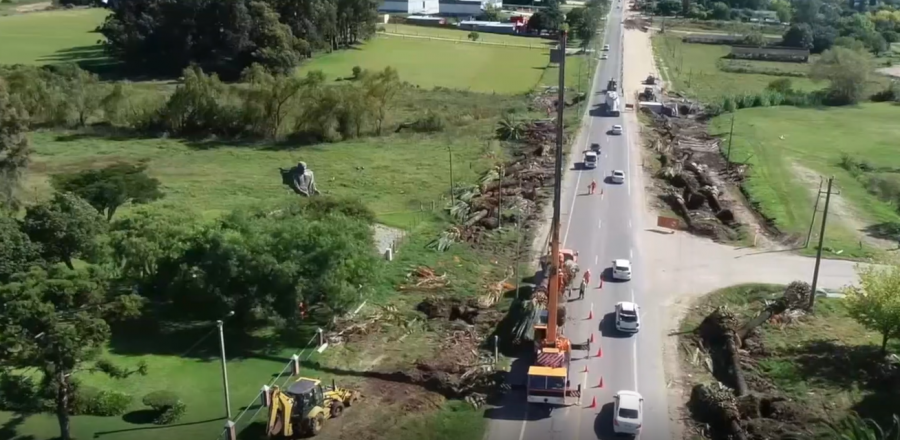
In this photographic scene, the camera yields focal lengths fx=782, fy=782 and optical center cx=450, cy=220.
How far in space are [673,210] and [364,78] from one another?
37.2 meters

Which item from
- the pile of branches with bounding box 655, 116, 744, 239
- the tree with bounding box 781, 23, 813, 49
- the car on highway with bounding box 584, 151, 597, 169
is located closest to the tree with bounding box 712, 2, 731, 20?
the tree with bounding box 781, 23, 813, 49

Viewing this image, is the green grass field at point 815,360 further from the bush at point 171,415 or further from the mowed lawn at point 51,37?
the mowed lawn at point 51,37

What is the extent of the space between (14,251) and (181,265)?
6.68 metres

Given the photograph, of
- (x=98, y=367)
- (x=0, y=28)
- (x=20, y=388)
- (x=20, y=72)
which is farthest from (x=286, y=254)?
(x=0, y=28)

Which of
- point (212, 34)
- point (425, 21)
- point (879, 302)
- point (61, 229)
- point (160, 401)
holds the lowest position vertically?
point (160, 401)

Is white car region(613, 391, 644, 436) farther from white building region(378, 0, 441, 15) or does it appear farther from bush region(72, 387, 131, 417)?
white building region(378, 0, 441, 15)

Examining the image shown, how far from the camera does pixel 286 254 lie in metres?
31.8

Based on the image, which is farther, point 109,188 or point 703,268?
point 109,188

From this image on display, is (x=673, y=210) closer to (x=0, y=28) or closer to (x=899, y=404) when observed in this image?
(x=899, y=404)

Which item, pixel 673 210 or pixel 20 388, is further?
A: pixel 673 210

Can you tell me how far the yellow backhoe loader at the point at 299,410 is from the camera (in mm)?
25469

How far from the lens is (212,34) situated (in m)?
99.1

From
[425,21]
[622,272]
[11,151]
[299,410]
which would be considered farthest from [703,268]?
[425,21]

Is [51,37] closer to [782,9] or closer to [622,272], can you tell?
[622,272]
